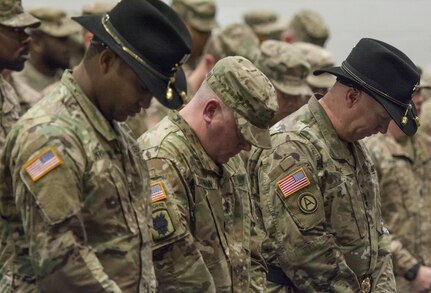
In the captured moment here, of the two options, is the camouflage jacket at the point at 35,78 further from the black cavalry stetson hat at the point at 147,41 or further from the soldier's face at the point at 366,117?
the black cavalry stetson hat at the point at 147,41

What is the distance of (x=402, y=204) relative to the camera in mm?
8820

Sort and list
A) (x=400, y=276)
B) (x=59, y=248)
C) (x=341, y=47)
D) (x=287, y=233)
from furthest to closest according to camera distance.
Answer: (x=341, y=47)
(x=400, y=276)
(x=287, y=233)
(x=59, y=248)

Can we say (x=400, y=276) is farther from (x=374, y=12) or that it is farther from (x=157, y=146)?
(x=374, y=12)

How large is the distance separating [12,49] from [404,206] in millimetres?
2731

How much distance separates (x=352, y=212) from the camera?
6176 millimetres

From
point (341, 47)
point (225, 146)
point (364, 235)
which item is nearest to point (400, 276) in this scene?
point (364, 235)

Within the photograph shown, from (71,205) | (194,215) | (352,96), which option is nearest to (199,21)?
(352,96)

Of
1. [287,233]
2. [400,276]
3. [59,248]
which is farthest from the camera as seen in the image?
[400,276]

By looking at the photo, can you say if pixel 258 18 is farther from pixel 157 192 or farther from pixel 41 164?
pixel 41 164

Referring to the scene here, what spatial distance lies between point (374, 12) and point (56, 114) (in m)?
11.3

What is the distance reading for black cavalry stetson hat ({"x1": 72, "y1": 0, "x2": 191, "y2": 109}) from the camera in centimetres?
469

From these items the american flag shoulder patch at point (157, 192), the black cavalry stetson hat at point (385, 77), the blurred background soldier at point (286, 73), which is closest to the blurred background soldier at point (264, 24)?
the blurred background soldier at point (286, 73)

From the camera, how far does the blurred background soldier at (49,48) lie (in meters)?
10.6

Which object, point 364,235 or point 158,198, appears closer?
point 158,198
